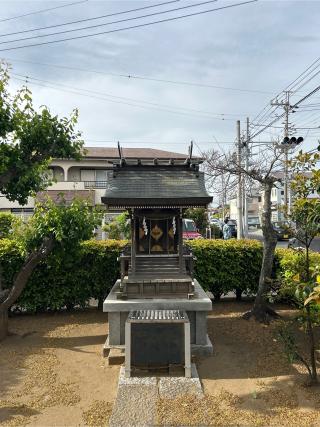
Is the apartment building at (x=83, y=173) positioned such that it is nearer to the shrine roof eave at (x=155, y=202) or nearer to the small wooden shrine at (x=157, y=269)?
the small wooden shrine at (x=157, y=269)

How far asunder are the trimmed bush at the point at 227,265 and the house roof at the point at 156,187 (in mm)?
3377

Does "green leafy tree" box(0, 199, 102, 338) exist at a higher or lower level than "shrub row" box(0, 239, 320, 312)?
higher

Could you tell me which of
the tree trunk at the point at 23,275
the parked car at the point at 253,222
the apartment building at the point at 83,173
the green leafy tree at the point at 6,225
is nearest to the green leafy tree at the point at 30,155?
the tree trunk at the point at 23,275

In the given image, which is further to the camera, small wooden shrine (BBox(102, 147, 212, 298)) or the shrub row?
the shrub row

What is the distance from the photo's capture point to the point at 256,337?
834 cm

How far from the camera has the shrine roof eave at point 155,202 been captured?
751 cm

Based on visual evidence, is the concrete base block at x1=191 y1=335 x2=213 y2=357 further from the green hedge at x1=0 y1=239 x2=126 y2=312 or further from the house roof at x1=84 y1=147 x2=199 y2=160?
the house roof at x1=84 y1=147 x2=199 y2=160

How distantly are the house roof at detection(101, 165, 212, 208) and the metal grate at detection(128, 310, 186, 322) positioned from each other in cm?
229

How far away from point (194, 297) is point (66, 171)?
25.2 m

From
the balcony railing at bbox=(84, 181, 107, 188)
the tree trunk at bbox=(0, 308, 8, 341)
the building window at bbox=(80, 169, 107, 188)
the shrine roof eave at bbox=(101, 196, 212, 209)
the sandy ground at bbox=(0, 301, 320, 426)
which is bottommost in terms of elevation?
the sandy ground at bbox=(0, 301, 320, 426)

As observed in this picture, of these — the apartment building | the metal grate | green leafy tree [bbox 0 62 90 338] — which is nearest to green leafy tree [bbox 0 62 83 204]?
→ green leafy tree [bbox 0 62 90 338]

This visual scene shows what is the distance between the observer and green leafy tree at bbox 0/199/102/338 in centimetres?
834

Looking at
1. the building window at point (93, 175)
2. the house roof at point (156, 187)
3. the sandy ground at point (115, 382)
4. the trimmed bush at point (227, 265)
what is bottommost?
the sandy ground at point (115, 382)

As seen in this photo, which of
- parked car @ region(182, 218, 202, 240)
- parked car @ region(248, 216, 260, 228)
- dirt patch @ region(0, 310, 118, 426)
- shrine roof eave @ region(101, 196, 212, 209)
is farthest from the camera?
parked car @ region(248, 216, 260, 228)
